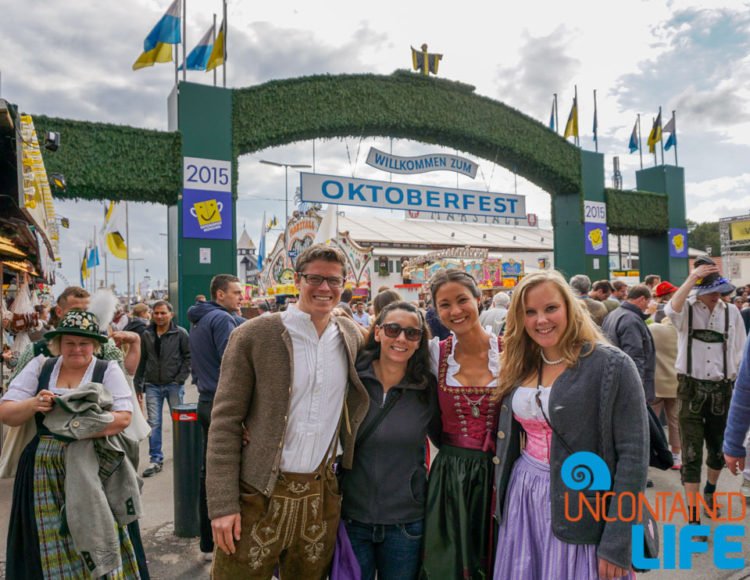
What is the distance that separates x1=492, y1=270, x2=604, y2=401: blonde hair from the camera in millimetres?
1938

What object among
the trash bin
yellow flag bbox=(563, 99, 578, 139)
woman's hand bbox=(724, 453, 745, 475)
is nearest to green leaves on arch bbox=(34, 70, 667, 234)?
yellow flag bbox=(563, 99, 578, 139)

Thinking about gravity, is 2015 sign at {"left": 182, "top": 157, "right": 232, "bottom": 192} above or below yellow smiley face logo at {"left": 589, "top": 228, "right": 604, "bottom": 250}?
above

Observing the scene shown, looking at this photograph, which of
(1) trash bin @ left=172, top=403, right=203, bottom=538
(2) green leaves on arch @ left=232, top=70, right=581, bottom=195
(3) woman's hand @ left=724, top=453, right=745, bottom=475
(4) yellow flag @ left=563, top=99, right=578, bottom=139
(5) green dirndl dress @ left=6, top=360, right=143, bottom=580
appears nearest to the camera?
(3) woman's hand @ left=724, top=453, right=745, bottom=475

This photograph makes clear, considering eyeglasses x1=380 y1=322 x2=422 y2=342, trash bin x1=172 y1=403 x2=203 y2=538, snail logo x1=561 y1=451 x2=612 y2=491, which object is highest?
eyeglasses x1=380 y1=322 x2=422 y2=342

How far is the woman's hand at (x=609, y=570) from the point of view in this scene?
1711mm

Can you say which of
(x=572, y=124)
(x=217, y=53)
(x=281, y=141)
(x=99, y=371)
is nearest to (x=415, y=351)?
(x=99, y=371)

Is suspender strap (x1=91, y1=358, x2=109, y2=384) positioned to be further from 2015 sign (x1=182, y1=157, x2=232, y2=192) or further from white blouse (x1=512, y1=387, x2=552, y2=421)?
2015 sign (x1=182, y1=157, x2=232, y2=192)

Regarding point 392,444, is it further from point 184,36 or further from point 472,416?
point 184,36

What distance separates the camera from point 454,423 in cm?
213

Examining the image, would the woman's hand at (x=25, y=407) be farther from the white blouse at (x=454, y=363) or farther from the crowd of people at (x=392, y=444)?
the white blouse at (x=454, y=363)

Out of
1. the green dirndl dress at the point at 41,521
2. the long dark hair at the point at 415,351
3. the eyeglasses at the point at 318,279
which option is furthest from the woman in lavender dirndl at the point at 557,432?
the green dirndl dress at the point at 41,521

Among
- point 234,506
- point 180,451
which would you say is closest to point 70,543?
point 180,451

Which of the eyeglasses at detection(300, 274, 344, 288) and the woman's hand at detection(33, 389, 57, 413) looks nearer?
the eyeglasses at detection(300, 274, 344, 288)

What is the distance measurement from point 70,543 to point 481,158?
13.2 metres
